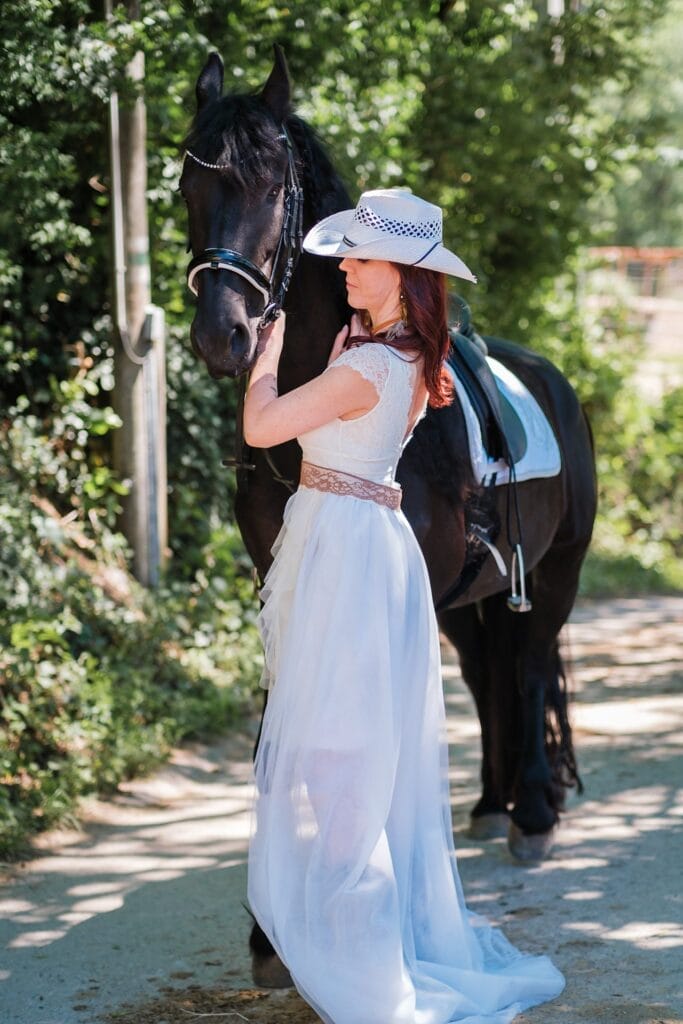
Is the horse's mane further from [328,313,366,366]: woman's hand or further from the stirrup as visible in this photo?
the stirrup

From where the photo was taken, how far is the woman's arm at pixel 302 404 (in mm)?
3127

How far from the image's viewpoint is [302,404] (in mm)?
3137

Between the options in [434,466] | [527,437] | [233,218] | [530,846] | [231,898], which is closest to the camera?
[233,218]

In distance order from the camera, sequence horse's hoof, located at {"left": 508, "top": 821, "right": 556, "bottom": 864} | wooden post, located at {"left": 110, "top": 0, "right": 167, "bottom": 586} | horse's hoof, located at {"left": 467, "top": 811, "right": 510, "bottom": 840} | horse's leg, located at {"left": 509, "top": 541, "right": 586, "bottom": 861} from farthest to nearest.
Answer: wooden post, located at {"left": 110, "top": 0, "right": 167, "bottom": 586}, horse's hoof, located at {"left": 467, "top": 811, "right": 510, "bottom": 840}, horse's leg, located at {"left": 509, "top": 541, "right": 586, "bottom": 861}, horse's hoof, located at {"left": 508, "top": 821, "right": 556, "bottom": 864}

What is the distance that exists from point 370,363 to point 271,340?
32 centimetres

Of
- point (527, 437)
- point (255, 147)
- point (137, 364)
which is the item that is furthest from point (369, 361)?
point (137, 364)

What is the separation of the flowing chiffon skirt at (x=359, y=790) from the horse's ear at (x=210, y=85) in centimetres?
130

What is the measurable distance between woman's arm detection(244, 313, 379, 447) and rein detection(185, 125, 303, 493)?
0.25m

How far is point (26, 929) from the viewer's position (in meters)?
4.18

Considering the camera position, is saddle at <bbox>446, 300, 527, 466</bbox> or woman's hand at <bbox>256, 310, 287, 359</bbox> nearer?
woman's hand at <bbox>256, 310, 287, 359</bbox>

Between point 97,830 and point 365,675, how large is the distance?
2577 millimetres

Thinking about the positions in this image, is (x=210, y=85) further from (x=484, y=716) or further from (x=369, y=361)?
(x=484, y=716)

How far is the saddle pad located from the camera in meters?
4.23

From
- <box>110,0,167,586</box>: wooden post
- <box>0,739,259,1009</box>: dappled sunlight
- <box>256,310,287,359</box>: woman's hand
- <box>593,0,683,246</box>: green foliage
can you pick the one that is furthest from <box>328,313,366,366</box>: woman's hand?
<box>593,0,683,246</box>: green foliage
